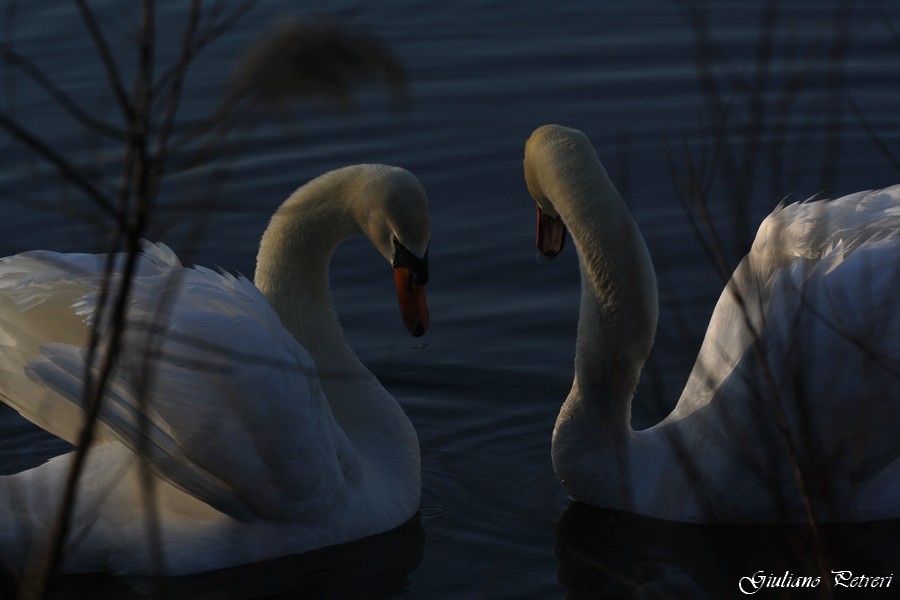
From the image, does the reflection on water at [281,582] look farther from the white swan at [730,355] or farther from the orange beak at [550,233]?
the orange beak at [550,233]

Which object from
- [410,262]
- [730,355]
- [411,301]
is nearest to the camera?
[730,355]

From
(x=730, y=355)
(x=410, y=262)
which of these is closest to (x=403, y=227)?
(x=410, y=262)

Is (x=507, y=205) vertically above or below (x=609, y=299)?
below

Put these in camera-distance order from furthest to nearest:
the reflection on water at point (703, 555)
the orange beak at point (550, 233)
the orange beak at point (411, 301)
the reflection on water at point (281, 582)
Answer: the orange beak at point (550, 233)
the orange beak at point (411, 301)
the reflection on water at point (281, 582)
the reflection on water at point (703, 555)

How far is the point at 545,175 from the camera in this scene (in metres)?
5.33

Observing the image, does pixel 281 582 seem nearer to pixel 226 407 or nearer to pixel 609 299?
pixel 226 407

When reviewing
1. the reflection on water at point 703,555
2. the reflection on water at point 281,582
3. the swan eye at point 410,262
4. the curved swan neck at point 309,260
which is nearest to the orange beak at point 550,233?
the swan eye at point 410,262

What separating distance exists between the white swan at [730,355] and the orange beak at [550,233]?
100 millimetres

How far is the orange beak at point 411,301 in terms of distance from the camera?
558 centimetres

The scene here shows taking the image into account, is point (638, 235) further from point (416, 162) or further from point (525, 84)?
point (525, 84)

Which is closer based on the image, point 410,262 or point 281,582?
point 281,582

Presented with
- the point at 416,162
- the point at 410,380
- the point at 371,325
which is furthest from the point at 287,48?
the point at 416,162

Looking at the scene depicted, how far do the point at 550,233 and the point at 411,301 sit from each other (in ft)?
2.06

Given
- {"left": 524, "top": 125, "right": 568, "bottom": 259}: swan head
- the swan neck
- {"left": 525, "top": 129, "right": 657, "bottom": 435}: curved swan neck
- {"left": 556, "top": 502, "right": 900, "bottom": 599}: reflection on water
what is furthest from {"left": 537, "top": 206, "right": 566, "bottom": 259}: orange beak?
{"left": 556, "top": 502, "right": 900, "bottom": 599}: reflection on water
